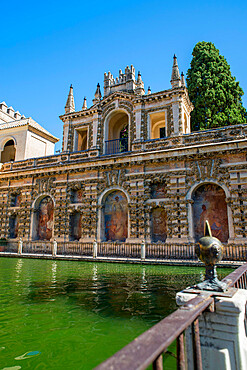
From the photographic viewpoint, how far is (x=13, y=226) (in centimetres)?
2512

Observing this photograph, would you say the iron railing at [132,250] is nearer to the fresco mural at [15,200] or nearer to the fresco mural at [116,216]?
the fresco mural at [116,216]

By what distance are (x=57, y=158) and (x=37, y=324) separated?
66.2ft

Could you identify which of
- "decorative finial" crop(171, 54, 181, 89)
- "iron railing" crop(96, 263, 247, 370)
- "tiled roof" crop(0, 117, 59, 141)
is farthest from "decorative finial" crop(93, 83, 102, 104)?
"iron railing" crop(96, 263, 247, 370)

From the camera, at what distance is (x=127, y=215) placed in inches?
787

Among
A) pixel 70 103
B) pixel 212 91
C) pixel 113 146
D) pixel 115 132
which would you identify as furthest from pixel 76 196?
pixel 212 91

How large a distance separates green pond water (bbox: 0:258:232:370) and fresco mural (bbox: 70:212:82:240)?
12.4m

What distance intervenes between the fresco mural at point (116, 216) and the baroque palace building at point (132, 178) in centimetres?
8

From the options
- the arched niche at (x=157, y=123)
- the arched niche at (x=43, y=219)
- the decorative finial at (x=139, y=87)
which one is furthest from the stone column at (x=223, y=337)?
the arched niche at (x=43, y=219)

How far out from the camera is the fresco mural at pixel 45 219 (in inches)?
914

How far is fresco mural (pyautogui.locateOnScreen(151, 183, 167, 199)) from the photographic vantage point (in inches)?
747

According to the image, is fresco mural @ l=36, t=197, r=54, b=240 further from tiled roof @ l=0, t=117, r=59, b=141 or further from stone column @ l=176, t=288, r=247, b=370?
stone column @ l=176, t=288, r=247, b=370

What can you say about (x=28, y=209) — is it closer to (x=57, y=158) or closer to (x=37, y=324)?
(x=57, y=158)

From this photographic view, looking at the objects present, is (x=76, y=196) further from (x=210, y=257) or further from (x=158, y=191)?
(x=210, y=257)

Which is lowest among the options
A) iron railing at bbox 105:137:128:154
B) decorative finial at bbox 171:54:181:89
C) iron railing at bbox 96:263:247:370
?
iron railing at bbox 96:263:247:370
